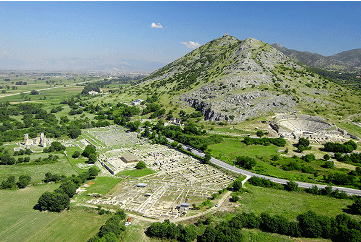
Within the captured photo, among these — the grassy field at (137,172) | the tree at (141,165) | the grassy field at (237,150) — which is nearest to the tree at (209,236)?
the grassy field at (137,172)

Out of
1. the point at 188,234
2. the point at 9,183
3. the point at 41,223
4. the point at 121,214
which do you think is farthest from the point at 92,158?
the point at 188,234

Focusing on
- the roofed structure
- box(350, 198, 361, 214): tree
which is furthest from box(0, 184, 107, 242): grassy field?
box(350, 198, 361, 214): tree

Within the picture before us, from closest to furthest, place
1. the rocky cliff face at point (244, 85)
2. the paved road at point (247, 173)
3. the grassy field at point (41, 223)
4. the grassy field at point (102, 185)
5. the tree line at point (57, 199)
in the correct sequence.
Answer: the grassy field at point (41, 223)
the tree line at point (57, 199)
the paved road at point (247, 173)
the grassy field at point (102, 185)
the rocky cliff face at point (244, 85)

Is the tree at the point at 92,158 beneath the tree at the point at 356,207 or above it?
beneath

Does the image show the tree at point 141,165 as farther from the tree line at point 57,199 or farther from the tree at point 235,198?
the tree at point 235,198

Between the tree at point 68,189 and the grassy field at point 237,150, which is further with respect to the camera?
the grassy field at point 237,150

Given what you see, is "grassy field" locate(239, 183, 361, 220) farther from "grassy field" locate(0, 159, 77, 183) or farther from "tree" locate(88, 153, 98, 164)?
"grassy field" locate(0, 159, 77, 183)

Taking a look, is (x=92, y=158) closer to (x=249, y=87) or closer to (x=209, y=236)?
(x=209, y=236)
